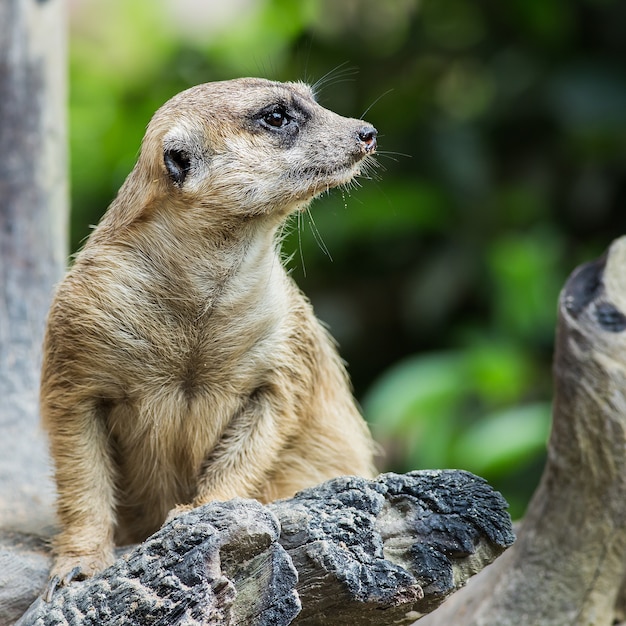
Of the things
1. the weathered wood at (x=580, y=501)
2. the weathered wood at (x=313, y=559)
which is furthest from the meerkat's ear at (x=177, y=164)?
the weathered wood at (x=580, y=501)

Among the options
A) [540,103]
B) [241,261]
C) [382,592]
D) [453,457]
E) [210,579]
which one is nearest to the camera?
[210,579]

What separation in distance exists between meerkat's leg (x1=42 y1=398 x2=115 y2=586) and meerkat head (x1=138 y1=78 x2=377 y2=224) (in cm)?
77

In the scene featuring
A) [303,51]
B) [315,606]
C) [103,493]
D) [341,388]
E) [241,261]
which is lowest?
[103,493]

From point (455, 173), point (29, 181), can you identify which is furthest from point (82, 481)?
point (455, 173)

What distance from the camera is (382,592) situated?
2.35 meters

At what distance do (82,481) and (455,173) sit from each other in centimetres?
377

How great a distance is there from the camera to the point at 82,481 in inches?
120

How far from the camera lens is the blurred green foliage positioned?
18.5 ft

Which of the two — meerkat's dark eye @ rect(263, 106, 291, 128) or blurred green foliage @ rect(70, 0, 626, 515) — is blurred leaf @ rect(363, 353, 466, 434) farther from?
meerkat's dark eye @ rect(263, 106, 291, 128)

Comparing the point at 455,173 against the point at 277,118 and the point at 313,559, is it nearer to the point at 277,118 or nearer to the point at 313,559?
the point at 277,118

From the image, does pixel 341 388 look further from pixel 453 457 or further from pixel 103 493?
pixel 453 457

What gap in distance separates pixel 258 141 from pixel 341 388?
42.2 inches

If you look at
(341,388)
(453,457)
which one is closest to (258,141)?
(341,388)

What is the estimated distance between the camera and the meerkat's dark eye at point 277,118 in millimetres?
3043
